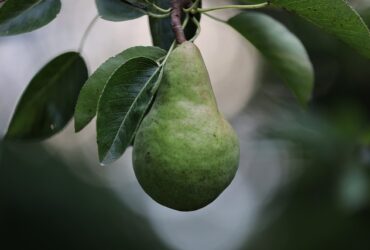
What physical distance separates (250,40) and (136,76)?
475 millimetres

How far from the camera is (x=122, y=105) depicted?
1.06 metres

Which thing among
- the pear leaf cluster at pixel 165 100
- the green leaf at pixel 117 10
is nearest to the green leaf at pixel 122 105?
the pear leaf cluster at pixel 165 100

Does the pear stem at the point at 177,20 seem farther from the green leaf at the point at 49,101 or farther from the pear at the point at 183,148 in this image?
the green leaf at the point at 49,101

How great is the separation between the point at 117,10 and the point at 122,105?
250mm

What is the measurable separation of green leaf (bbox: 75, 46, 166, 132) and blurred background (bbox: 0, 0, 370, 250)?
1.28 feet

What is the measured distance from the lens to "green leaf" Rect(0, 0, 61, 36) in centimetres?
119

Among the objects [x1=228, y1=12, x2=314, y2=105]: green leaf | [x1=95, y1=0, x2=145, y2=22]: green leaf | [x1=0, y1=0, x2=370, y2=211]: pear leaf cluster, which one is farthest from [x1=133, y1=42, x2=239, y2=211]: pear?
[x1=228, y1=12, x2=314, y2=105]: green leaf

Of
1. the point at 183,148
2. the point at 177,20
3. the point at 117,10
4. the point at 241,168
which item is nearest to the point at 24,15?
the point at 117,10

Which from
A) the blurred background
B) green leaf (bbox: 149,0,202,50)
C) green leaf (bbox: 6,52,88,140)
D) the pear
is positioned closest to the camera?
the pear

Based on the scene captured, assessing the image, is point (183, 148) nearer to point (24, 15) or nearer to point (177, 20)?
point (177, 20)

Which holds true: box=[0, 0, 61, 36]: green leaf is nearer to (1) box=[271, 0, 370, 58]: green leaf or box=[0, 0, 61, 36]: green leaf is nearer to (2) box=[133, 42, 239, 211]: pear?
(2) box=[133, 42, 239, 211]: pear

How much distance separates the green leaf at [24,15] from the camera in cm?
119

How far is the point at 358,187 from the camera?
2.48 meters

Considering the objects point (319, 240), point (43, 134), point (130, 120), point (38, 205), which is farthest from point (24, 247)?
point (130, 120)
